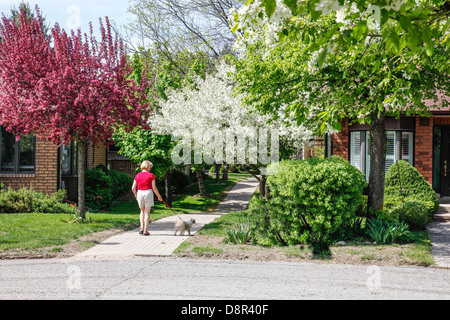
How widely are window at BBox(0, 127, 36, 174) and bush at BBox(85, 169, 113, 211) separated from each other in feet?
6.80

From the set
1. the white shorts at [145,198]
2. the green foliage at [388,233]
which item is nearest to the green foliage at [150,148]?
the white shorts at [145,198]

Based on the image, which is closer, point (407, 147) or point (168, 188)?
point (407, 147)

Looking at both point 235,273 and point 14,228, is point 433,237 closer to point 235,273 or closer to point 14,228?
point 235,273

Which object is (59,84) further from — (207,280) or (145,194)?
(207,280)

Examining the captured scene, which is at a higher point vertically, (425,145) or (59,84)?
(59,84)

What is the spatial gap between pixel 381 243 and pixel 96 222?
23.9 ft

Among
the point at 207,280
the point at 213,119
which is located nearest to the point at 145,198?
the point at 207,280

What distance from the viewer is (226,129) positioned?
45.4ft

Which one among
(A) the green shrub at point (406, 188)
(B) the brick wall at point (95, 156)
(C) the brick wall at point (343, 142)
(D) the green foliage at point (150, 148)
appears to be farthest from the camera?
(B) the brick wall at point (95, 156)

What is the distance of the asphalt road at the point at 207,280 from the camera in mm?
5562

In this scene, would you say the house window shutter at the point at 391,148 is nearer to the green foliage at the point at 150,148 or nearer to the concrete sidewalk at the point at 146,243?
the concrete sidewalk at the point at 146,243

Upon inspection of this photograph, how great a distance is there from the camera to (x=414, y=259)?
25.1ft

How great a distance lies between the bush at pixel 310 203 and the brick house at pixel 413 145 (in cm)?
710

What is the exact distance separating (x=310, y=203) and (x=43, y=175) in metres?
9.87
